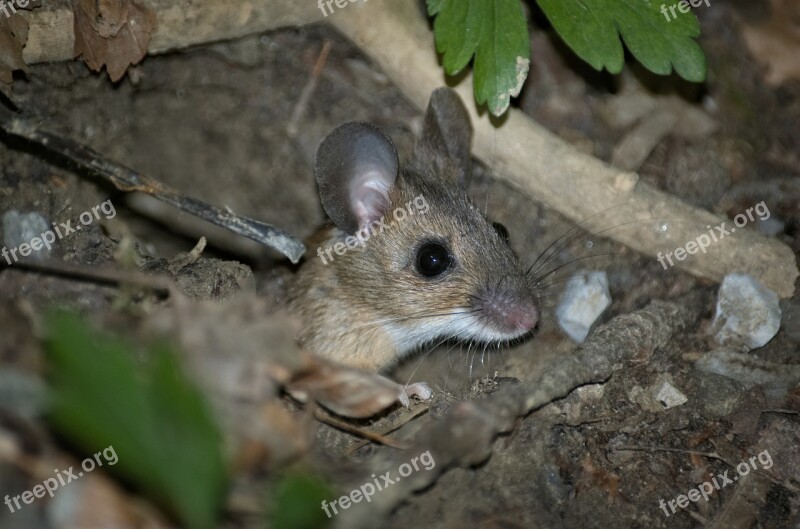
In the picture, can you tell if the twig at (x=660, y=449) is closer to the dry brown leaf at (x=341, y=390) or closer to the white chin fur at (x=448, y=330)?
the white chin fur at (x=448, y=330)

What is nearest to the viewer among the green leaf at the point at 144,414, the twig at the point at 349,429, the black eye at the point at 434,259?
the green leaf at the point at 144,414

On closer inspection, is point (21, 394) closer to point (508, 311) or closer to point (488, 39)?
point (508, 311)

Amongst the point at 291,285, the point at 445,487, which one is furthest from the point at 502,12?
the point at 445,487

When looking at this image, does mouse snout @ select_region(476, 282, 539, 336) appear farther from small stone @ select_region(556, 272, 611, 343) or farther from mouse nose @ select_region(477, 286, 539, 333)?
small stone @ select_region(556, 272, 611, 343)

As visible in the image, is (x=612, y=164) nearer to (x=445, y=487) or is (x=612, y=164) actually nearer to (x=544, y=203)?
(x=544, y=203)

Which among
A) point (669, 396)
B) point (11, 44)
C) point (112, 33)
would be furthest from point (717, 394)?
point (11, 44)

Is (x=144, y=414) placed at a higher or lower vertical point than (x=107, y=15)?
lower

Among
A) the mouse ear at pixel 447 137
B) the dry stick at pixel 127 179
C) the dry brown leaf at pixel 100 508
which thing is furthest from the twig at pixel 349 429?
the mouse ear at pixel 447 137
